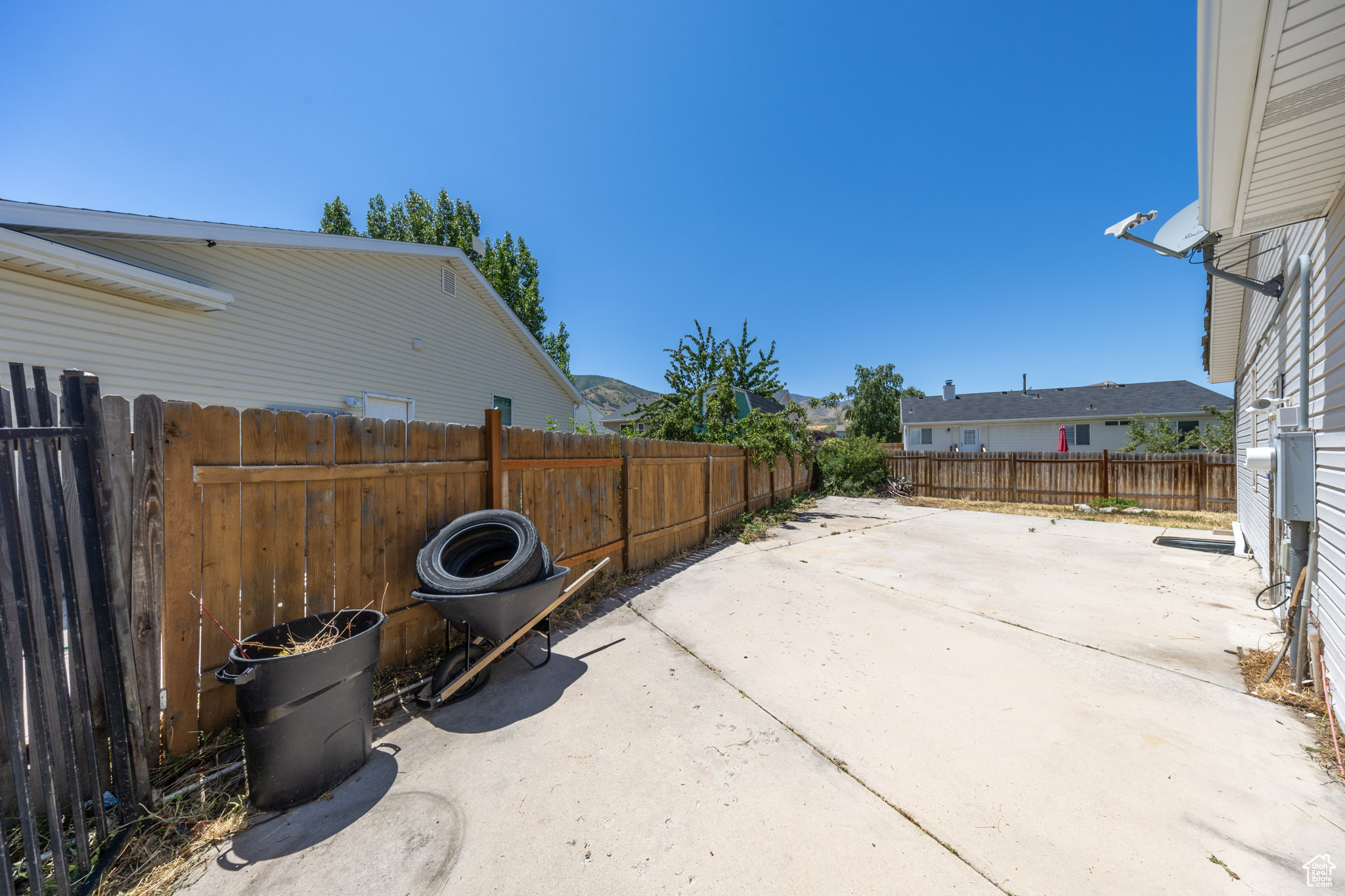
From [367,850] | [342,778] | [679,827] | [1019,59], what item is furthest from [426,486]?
[1019,59]

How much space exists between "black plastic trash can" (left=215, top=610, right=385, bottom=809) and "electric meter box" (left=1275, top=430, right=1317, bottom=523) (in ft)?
19.3

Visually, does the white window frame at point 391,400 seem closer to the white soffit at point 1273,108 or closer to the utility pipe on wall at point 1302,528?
the white soffit at point 1273,108

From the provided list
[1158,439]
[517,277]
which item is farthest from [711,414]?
[1158,439]

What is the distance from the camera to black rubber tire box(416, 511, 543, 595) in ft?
9.02

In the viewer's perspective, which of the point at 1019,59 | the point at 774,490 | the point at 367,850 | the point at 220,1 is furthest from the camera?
the point at 774,490

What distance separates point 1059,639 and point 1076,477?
1152 cm

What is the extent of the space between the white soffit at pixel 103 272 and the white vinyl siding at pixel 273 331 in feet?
0.54

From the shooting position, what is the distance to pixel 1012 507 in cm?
1191

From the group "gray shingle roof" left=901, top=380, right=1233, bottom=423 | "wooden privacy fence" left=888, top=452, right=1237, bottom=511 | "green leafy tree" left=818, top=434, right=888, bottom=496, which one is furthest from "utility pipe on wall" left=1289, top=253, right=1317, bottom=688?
"gray shingle roof" left=901, top=380, right=1233, bottom=423

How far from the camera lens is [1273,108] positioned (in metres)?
2.06

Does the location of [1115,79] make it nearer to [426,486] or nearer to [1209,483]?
[1209,483]

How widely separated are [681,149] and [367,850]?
Answer: 11797 millimetres

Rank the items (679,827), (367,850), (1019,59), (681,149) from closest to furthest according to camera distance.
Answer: (367,850) → (679,827) → (1019,59) → (681,149)

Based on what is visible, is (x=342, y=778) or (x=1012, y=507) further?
(x=1012, y=507)
